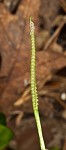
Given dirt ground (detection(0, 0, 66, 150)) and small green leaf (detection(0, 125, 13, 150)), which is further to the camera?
dirt ground (detection(0, 0, 66, 150))

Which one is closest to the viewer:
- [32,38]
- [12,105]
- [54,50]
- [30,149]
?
[32,38]

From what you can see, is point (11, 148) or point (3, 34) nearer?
point (11, 148)

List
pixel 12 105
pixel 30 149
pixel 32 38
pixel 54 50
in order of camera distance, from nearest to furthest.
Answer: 1. pixel 32 38
2. pixel 30 149
3. pixel 12 105
4. pixel 54 50

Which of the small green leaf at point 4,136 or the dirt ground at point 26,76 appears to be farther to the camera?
the dirt ground at point 26,76

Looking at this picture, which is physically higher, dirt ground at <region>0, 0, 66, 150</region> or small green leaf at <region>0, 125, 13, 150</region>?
dirt ground at <region>0, 0, 66, 150</region>

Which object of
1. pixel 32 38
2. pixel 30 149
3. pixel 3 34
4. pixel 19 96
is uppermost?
pixel 3 34

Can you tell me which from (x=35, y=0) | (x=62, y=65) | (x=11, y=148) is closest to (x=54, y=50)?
(x=62, y=65)

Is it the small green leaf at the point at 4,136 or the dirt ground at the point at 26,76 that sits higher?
the dirt ground at the point at 26,76

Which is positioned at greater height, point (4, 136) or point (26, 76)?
point (26, 76)

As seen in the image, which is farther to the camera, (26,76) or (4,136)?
(26,76)

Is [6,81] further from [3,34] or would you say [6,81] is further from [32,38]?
[32,38]

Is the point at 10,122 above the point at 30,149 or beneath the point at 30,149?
above
